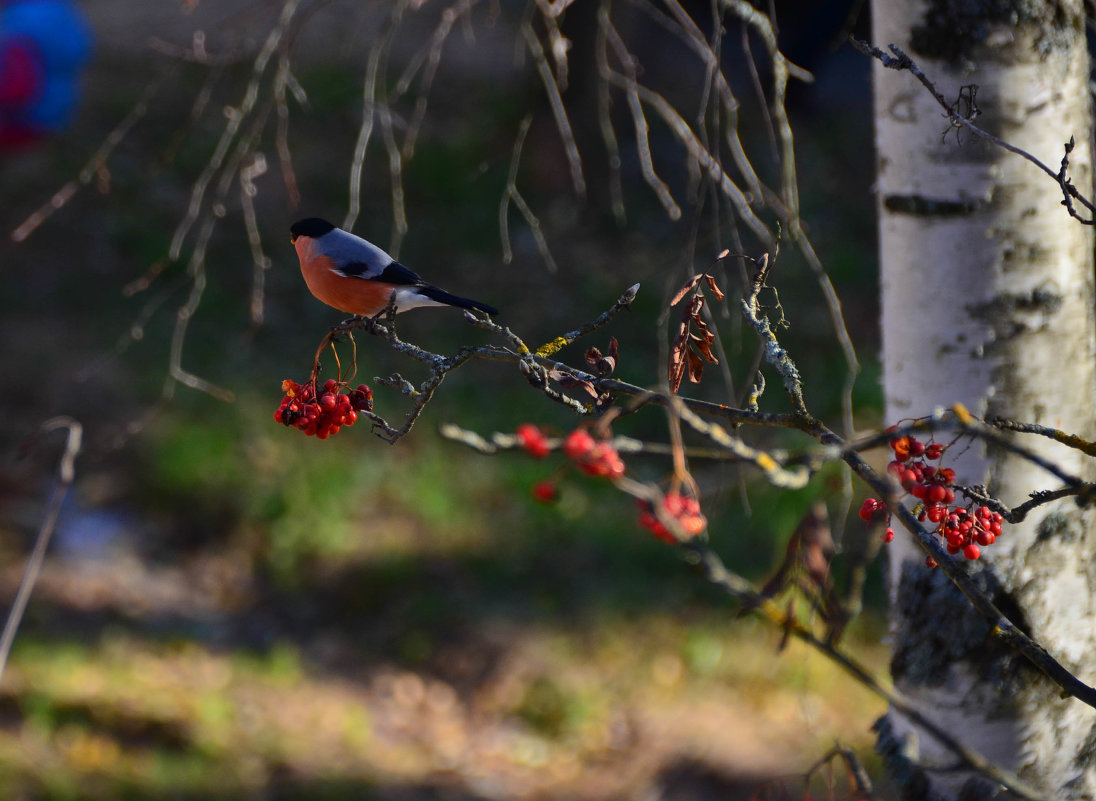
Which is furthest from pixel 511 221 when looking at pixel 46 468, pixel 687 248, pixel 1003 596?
pixel 1003 596

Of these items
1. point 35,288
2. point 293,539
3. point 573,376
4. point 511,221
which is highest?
point 511,221

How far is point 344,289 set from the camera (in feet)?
8.14

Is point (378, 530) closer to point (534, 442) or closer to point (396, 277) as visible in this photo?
point (396, 277)

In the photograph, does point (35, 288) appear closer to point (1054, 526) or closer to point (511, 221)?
point (511, 221)

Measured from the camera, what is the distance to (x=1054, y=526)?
5.62ft

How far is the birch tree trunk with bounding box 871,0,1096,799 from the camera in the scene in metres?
1.66

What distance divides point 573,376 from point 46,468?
4.14 m

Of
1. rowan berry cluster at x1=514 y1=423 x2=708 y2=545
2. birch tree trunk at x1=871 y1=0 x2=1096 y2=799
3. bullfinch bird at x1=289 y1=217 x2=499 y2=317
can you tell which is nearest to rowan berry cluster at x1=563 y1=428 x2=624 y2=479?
rowan berry cluster at x1=514 y1=423 x2=708 y2=545

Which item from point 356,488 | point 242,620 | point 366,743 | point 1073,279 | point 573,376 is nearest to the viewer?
point 573,376

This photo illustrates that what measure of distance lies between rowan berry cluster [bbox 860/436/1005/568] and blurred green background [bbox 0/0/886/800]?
0.19m

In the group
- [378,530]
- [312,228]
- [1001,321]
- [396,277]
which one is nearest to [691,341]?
[1001,321]

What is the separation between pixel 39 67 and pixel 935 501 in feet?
24.1

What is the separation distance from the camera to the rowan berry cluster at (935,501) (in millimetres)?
1295

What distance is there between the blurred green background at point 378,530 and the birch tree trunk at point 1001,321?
0.39m
